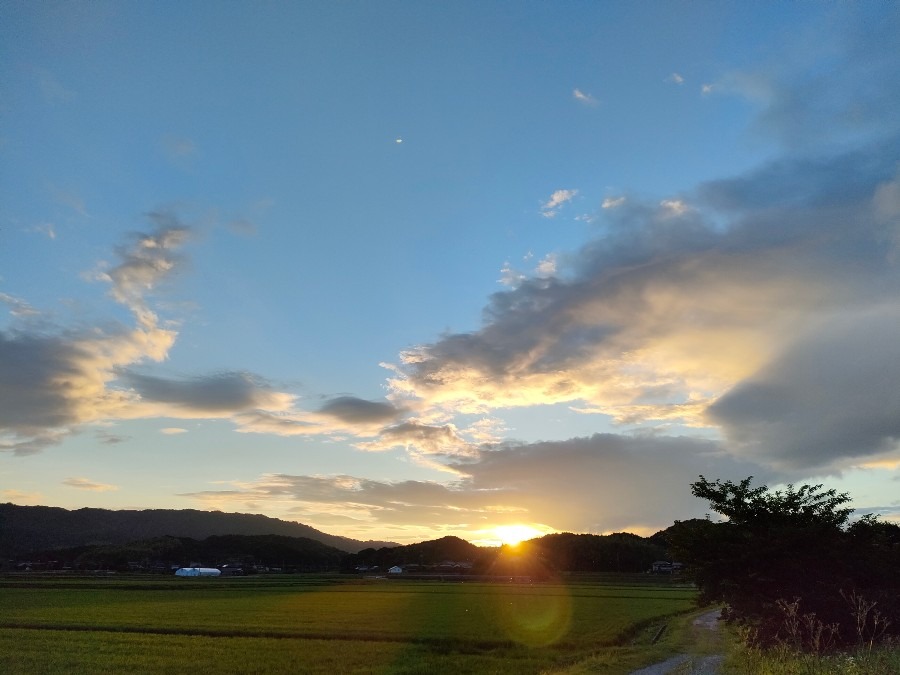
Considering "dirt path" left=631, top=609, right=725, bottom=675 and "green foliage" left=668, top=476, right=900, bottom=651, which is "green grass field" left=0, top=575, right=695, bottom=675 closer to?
"dirt path" left=631, top=609, right=725, bottom=675

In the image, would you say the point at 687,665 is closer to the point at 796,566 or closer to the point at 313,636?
the point at 796,566

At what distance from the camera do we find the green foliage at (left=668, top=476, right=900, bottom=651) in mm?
20719

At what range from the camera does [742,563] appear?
2216 centimetres

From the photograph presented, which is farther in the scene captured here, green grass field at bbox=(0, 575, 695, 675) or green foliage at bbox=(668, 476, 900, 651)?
green grass field at bbox=(0, 575, 695, 675)

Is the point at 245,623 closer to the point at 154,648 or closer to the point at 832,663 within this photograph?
the point at 154,648

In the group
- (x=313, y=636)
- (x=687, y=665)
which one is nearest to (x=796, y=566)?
(x=687, y=665)

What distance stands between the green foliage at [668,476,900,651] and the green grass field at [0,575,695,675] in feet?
16.3

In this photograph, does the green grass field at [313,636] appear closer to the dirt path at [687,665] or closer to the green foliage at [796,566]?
the dirt path at [687,665]

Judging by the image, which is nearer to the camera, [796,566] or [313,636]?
[796,566]

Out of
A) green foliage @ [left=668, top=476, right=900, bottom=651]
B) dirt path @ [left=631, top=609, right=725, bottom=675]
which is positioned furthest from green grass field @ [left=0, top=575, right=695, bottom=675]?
green foliage @ [left=668, top=476, right=900, bottom=651]

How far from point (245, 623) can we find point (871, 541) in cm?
3403

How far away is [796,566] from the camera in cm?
2120

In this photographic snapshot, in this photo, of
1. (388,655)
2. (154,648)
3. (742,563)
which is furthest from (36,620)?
(742,563)

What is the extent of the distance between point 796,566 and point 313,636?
23.9 meters
